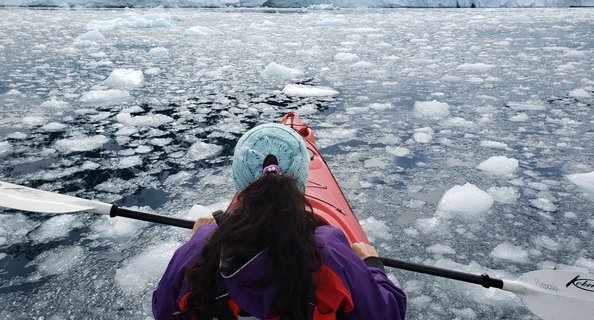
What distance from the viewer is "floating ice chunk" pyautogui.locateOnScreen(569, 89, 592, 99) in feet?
17.5

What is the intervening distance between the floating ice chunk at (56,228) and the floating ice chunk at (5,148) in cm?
136

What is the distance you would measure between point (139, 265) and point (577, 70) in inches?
287

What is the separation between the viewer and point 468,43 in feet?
35.3

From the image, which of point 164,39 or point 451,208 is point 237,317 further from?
point 164,39

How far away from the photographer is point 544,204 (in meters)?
2.83

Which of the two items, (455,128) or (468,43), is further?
(468,43)

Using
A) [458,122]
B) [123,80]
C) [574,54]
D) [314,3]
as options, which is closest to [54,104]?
[123,80]

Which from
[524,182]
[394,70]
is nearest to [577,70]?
[394,70]

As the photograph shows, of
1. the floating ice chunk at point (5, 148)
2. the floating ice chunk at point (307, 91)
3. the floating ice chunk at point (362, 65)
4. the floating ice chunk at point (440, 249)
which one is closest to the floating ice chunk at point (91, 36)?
the floating ice chunk at point (362, 65)

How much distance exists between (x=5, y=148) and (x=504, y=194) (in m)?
3.89

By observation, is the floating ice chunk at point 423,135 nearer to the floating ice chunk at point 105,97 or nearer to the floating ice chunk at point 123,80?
the floating ice chunk at point 105,97

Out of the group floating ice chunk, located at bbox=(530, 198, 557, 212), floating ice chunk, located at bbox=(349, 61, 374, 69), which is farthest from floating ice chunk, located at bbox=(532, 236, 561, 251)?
floating ice chunk, located at bbox=(349, 61, 374, 69)

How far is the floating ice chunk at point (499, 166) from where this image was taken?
3.31 meters

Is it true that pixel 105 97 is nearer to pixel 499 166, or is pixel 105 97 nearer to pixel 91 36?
pixel 499 166
